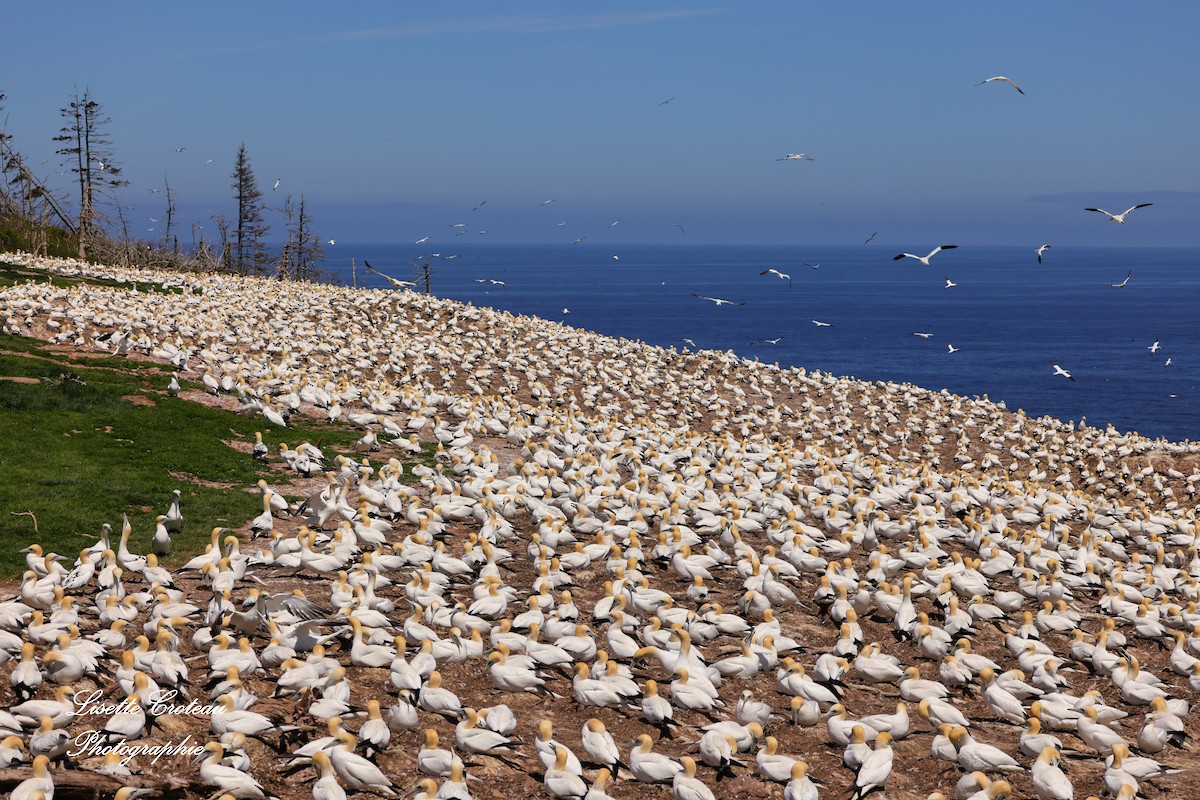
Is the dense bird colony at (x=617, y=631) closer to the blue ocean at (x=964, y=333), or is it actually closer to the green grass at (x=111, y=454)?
the green grass at (x=111, y=454)

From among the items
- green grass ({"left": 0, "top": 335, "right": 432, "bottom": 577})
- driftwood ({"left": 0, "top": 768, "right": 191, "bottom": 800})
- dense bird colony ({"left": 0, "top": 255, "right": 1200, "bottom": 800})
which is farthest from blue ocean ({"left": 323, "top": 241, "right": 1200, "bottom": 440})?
driftwood ({"left": 0, "top": 768, "right": 191, "bottom": 800})

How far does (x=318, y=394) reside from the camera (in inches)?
987

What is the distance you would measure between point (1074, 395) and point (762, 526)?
216 ft

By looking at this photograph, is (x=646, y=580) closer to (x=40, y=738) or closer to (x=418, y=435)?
(x=40, y=738)

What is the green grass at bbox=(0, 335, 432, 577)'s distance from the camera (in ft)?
49.9

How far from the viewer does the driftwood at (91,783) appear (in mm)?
8078

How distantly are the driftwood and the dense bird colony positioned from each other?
14 cm

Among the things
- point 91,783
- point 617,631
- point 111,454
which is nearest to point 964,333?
point 111,454

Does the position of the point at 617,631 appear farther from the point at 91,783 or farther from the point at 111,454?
the point at 111,454

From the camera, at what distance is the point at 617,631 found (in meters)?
12.2

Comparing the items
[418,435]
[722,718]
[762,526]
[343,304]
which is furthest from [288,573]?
[343,304]

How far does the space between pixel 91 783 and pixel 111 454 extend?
11.9 m

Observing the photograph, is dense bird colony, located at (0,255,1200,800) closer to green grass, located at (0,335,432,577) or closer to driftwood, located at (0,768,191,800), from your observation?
driftwood, located at (0,768,191,800)

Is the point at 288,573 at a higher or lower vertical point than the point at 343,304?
lower
